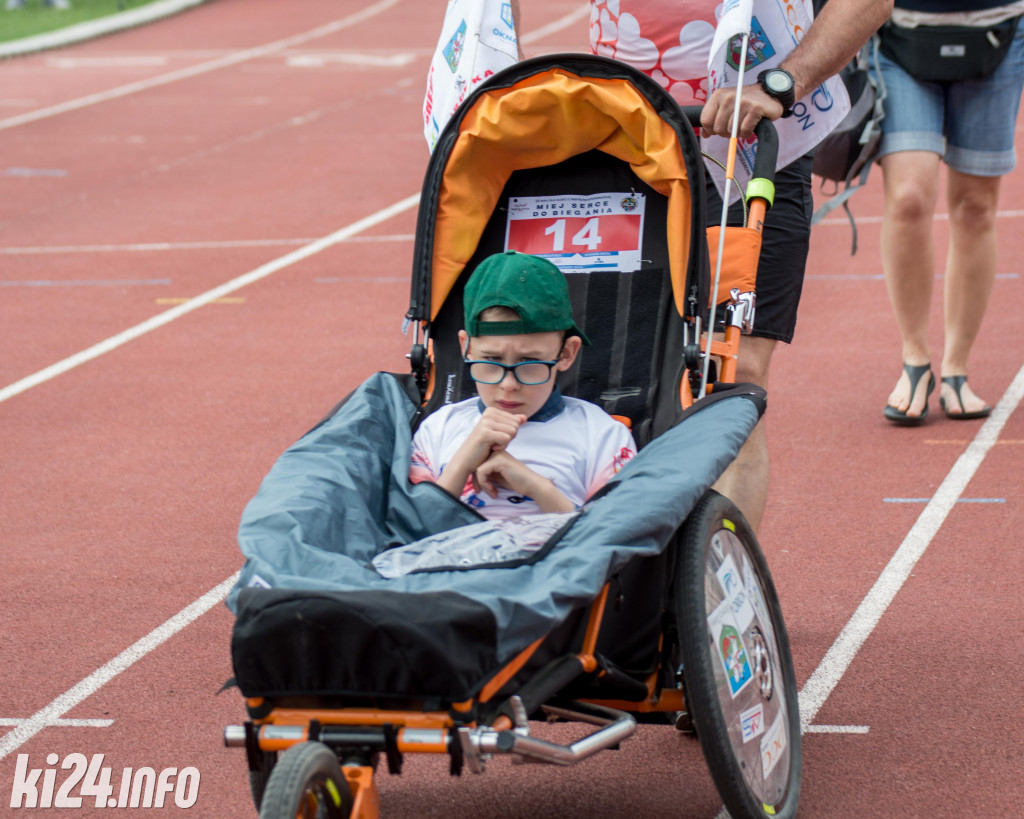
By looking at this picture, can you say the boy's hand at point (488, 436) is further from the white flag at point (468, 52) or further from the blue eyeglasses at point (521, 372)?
the white flag at point (468, 52)

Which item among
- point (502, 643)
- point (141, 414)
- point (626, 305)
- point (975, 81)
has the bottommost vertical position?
point (141, 414)

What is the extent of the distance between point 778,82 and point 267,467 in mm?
2919

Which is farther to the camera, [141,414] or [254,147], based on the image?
[254,147]

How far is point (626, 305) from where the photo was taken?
4.16m

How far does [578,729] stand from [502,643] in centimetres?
120

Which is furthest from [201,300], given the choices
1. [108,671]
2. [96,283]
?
[108,671]

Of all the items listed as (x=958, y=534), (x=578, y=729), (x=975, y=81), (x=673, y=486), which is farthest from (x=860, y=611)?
(x=975, y=81)

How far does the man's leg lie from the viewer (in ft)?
13.8

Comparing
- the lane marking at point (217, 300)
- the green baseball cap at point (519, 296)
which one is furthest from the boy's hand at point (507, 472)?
the lane marking at point (217, 300)

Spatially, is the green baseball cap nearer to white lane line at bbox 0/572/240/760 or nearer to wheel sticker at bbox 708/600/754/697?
wheel sticker at bbox 708/600/754/697

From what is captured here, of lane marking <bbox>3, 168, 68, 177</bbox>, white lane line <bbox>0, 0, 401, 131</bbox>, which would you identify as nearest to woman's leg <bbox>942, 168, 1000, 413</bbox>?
lane marking <bbox>3, 168, 68, 177</bbox>

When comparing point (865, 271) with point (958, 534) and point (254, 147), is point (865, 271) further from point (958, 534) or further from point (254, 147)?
point (254, 147)

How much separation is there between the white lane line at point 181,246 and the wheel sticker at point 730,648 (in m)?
7.77

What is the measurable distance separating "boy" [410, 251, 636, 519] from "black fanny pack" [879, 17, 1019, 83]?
2.74 meters
